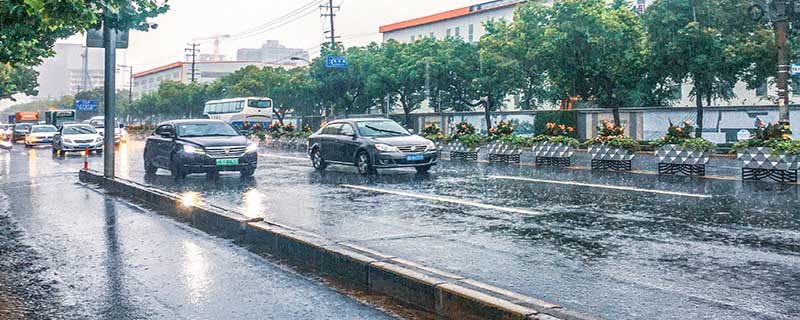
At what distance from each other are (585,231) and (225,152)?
1091cm

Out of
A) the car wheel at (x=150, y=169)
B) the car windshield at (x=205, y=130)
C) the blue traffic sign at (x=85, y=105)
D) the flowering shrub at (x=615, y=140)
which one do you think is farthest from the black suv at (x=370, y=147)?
the blue traffic sign at (x=85, y=105)

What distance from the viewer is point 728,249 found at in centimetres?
740

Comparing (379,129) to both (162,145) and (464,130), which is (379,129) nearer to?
(162,145)

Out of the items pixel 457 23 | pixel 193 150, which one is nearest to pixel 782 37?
pixel 193 150

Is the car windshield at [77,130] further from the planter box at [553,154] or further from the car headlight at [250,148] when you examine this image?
the planter box at [553,154]

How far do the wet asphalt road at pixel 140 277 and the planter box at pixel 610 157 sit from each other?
41.4 ft

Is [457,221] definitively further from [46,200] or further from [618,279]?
[46,200]

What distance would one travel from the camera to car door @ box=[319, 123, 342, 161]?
1967 centimetres

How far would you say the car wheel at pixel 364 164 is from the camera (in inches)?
706

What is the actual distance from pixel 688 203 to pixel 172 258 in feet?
25.1

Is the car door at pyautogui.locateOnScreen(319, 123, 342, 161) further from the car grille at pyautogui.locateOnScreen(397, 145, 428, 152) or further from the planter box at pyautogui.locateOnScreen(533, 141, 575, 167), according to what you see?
the planter box at pyautogui.locateOnScreen(533, 141, 575, 167)

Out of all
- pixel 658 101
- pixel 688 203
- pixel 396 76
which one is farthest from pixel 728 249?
pixel 396 76

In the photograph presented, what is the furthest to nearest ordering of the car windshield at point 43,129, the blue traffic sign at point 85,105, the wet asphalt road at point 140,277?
the blue traffic sign at point 85,105, the car windshield at point 43,129, the wet asphalt road at point 140,277

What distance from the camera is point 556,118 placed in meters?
37.6
